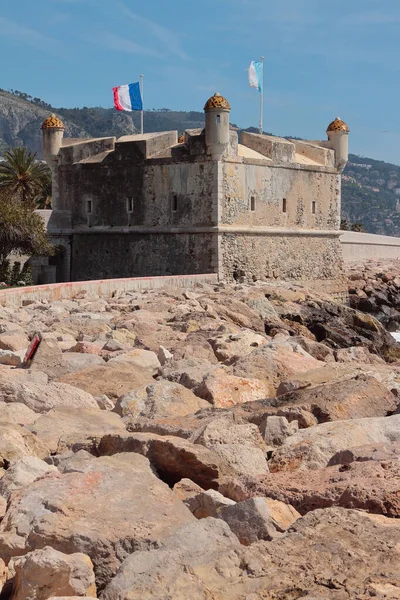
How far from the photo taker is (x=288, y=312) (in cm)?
1905

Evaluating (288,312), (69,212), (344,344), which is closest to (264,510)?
(344,344)

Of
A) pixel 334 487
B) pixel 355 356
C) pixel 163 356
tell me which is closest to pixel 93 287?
pixel 355 356

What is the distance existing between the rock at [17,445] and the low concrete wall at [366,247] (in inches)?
1087

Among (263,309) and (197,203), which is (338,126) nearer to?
(197,203)

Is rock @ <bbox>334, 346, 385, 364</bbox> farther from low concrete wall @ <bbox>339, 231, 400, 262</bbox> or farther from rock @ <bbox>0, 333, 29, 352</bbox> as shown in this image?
low concrete wall @ <bbox>339, 231, 400, 262</bbox>

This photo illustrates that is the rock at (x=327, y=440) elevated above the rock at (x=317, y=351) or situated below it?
above

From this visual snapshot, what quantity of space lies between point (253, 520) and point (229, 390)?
356cm

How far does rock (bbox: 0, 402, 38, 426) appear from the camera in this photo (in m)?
5.69

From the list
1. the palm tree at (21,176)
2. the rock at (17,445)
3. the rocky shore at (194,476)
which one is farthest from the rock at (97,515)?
the palm tree at (21,176)

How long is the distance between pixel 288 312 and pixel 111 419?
43.1 feet

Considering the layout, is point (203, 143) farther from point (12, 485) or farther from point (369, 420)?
point (12, 485)

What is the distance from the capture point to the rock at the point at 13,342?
30.3 feet

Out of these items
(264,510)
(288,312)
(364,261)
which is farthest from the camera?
(364,261)

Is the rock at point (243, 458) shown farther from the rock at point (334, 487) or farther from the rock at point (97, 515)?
the rock at point (97, 515)
